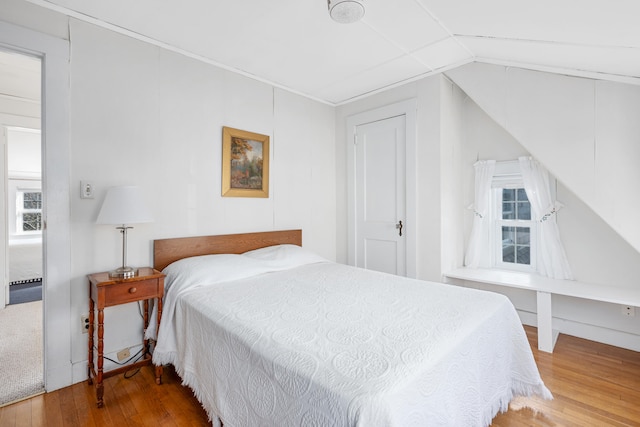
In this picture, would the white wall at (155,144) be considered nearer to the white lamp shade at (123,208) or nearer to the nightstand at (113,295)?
the nightstand at (113,295)

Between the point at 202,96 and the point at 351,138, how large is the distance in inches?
68.9

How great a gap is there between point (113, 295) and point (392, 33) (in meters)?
2.65

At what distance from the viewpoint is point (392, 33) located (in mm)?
2281

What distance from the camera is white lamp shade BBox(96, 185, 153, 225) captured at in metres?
1.91

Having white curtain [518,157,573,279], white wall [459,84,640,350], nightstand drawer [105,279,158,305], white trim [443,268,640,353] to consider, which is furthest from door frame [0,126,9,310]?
white curtain [518,157,573,279]

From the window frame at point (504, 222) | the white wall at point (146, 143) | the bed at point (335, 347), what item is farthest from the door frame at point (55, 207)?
the window frame at point (504, 222)

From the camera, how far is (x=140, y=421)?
1.70m

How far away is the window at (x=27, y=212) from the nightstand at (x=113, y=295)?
4.17 meters

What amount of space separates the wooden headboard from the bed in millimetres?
17

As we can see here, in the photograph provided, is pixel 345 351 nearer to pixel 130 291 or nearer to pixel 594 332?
pixel 130 291

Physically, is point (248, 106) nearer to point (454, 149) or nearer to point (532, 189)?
point (454, 149)

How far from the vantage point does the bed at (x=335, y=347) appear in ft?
3.44

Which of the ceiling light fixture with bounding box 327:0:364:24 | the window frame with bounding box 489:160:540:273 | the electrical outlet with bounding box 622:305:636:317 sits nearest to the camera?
the ceiling light fixture with bounding box 327:0:364:24

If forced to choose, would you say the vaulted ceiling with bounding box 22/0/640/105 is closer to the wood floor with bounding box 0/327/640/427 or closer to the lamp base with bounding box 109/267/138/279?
the lamp base with bounding box 109/267/138/279
